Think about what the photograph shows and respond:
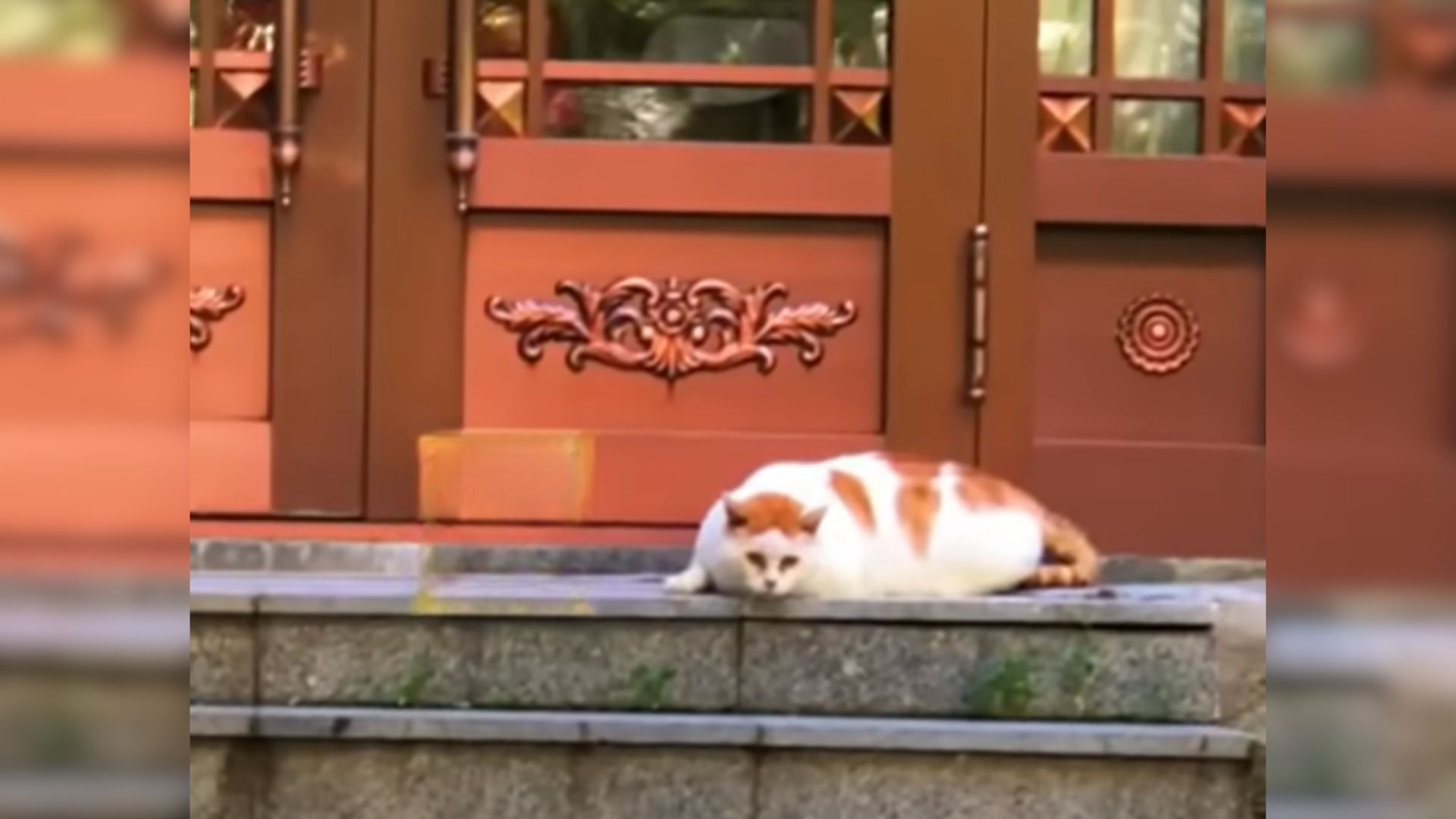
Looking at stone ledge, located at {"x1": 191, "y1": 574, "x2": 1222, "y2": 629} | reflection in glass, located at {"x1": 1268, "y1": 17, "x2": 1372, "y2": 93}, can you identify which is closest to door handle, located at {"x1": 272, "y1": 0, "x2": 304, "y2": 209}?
stone ledge, located at {"x1": 191, "y1": 574, "x2": 1222, "y2": 629}

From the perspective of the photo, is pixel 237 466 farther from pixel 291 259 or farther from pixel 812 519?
pixel 812 519

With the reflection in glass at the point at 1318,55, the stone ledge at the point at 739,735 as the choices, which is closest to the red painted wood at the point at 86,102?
the reflection in glass at the point at 1318,55

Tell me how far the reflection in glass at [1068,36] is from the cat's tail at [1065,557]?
81 cm

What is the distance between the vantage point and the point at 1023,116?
2.76m

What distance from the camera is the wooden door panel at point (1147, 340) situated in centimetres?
279

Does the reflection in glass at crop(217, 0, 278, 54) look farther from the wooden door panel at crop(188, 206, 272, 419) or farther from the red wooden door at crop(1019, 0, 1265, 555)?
the red wooden door at crop(1019, 0, 1265, 555)

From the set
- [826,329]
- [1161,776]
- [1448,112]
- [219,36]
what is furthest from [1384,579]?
[219,36]

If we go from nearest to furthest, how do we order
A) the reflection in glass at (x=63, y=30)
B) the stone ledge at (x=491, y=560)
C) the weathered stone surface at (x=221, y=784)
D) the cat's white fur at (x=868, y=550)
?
1. the reflection in glass at (x=63, y=30)
2. the weathered stone surface at (x=221, y=784)
3. the cat's white fur at (x=868, y=550)
4. the stone ledge at (x=491, y=560)

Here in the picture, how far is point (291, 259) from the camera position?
2.73 metres

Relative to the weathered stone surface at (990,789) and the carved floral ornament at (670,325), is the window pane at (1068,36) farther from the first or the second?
the weathered stone surface at (990,789)

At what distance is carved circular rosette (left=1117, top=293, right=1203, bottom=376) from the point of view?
110 inches

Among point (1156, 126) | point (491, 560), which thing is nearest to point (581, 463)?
point (491, 560)

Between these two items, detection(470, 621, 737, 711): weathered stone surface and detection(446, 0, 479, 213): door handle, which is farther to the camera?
detection(446, 0, 479, 213): door handle

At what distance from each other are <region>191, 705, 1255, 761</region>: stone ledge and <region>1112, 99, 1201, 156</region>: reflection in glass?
3.56ft
